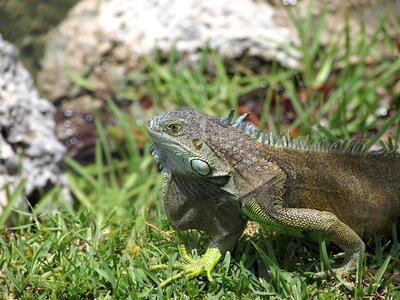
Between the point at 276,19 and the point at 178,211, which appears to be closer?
the point at 178,211

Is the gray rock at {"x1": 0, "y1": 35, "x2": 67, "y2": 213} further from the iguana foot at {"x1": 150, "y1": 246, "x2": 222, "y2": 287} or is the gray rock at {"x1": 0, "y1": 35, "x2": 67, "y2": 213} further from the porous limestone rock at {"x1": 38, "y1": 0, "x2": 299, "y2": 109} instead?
the iguana foot at {"x1": 150, "y1": 246, "x2": 222, "y2": 287}

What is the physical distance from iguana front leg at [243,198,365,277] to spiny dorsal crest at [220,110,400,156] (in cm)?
44

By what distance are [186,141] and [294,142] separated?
2.37 feet

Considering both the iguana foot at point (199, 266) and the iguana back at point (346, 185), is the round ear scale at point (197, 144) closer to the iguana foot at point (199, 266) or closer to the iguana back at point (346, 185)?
the iguana back at point (346, 185)

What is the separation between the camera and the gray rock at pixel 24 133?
5626mm

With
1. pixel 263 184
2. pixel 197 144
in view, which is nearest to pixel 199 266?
pixel 263 184

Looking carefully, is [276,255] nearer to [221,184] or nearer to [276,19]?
[221,184]

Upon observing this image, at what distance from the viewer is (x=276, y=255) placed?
418 centimetres

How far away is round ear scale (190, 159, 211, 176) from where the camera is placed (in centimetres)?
368

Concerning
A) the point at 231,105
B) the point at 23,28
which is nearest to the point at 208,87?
the point at 231,105

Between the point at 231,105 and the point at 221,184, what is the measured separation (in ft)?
10.8

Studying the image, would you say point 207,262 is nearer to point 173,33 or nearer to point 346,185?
point 346,185

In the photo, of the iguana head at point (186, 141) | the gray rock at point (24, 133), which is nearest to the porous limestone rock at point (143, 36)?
the gray rock at point (24, 133)

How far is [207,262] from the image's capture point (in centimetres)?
394
